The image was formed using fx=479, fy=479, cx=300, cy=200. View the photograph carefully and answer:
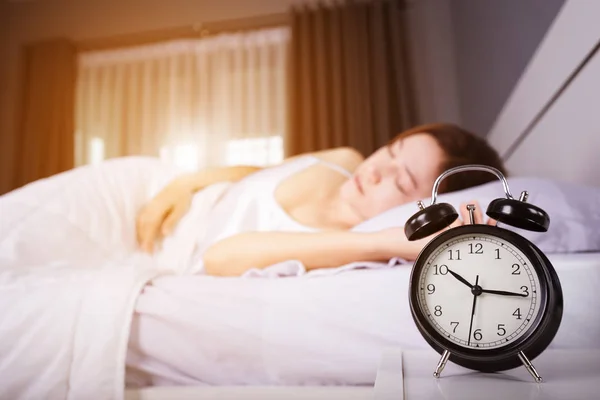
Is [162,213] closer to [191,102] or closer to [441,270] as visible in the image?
[441,270]

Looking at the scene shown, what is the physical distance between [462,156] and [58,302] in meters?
0.99

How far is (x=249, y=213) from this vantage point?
129 cm

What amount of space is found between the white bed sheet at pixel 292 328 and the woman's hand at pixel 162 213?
0.51m

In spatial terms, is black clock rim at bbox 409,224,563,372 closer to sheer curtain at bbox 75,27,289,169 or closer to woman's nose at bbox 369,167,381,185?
woman's nose at bbox 369,167,381,185

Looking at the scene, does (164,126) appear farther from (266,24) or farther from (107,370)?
(107,370)

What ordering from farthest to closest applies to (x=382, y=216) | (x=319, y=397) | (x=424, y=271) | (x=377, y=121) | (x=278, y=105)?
(x=278, y=105) → (x=377, y=121) → (x=382, y=216) → (x=319, y=397) → (x=424, y=271)

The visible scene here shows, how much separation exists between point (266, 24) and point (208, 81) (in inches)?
21.5

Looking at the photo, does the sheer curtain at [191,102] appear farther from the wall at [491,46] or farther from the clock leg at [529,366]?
the clock leg at [529,366]

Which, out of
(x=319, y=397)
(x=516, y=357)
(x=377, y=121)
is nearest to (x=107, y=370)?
(x=319, y=397)

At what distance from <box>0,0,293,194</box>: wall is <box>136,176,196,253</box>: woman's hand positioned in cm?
211

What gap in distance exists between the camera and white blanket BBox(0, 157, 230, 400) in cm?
78

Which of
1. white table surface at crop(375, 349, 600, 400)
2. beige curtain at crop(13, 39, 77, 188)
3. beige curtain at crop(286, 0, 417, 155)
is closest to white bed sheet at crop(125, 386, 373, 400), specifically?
white table surface at crop(375, 349, 600, 400)

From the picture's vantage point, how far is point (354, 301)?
80 cm

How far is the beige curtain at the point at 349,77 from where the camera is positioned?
9.46 ft
